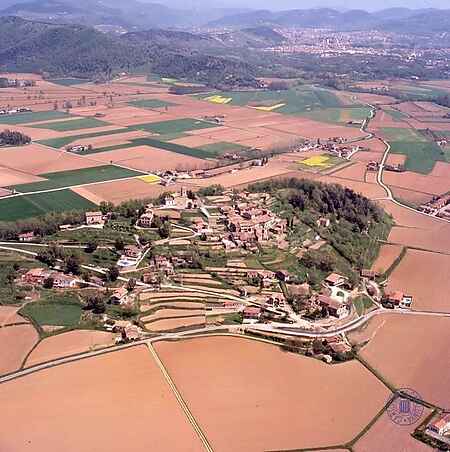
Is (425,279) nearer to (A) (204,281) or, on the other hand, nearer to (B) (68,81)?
(A) (204,281)

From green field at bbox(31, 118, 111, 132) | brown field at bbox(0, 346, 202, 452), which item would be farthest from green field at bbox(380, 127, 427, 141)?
brown field at bbox(0, 346, 202, 452)

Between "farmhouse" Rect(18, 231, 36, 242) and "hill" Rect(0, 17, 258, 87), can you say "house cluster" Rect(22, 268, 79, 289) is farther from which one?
"hill" Rect(0, 17, 258, 87)

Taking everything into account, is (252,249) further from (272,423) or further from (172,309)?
(272,423)

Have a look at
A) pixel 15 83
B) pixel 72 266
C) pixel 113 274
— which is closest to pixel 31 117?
pixel 15 83

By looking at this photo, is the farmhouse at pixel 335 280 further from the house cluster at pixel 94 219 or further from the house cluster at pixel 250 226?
the house cluster at pixel 94 219

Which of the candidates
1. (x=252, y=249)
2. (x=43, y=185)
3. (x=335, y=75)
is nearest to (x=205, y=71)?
(x=335, y=75)

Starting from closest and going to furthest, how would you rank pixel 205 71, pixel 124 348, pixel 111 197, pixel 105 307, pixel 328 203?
pixel 124 348
pixel 105 307
pixel 328 203
pixel 111 197
pixel 205 71
